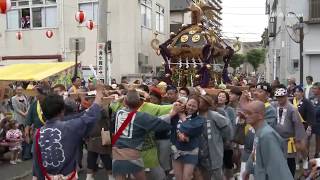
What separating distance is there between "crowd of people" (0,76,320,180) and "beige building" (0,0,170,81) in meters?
18.4

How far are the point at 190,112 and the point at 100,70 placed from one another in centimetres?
1026

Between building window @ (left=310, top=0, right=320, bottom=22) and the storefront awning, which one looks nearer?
the storefront awning

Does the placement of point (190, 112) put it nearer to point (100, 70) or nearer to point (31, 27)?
point (100, 70)

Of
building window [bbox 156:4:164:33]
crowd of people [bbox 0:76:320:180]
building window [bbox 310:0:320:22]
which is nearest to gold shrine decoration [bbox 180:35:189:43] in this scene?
crowd of people [bbox 0:76:320:180]

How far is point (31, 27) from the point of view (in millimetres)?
29297

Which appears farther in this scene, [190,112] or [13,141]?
[13,141]

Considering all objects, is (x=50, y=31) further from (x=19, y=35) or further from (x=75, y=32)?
(x=19, y=35)

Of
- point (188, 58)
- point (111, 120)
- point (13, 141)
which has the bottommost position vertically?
point (13, 141)

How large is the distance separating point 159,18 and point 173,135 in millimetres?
26998

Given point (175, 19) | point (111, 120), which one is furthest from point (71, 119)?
point (175, 19)

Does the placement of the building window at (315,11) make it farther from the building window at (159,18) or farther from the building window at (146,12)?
the building window at (159,18)

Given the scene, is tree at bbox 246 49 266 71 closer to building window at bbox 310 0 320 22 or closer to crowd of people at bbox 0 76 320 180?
building window at bbox 310 0 320 22

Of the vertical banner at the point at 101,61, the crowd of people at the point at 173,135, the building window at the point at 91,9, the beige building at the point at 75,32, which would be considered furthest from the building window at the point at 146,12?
the crowd of people at the point at 173,135

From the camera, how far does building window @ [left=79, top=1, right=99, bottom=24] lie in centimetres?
2750
